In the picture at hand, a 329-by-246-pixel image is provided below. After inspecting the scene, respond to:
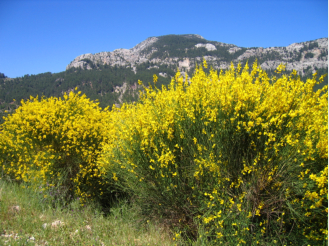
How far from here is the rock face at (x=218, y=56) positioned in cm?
10798

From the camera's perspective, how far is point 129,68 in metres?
130

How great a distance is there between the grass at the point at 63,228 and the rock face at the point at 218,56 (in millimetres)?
98366

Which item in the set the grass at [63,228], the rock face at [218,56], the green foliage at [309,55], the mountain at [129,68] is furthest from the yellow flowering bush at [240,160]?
the green foliage at [309,55]

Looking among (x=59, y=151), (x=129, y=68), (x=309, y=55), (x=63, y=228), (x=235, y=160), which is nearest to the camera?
(x=235, y=160)

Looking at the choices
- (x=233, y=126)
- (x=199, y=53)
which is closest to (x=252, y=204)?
(x=233, y=126)

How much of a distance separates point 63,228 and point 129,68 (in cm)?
13283

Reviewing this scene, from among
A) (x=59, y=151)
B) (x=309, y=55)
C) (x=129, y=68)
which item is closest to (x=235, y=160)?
(x=59, y=151)

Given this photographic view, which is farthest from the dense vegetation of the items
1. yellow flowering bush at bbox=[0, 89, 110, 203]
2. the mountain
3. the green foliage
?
the green foliage

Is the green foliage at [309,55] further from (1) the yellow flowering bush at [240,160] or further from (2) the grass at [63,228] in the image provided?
(2) the grass at [63,228]

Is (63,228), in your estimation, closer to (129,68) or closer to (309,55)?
(129,68)

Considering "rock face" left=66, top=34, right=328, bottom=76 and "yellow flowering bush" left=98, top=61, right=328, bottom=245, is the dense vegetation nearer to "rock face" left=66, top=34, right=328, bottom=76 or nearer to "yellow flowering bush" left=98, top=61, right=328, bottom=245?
"yellow flowering bush" left=98, top=61, right=328, bottom=245

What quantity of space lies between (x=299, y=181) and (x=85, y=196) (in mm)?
4082

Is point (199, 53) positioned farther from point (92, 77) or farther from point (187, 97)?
point (187, 97)

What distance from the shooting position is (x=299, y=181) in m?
2.26
